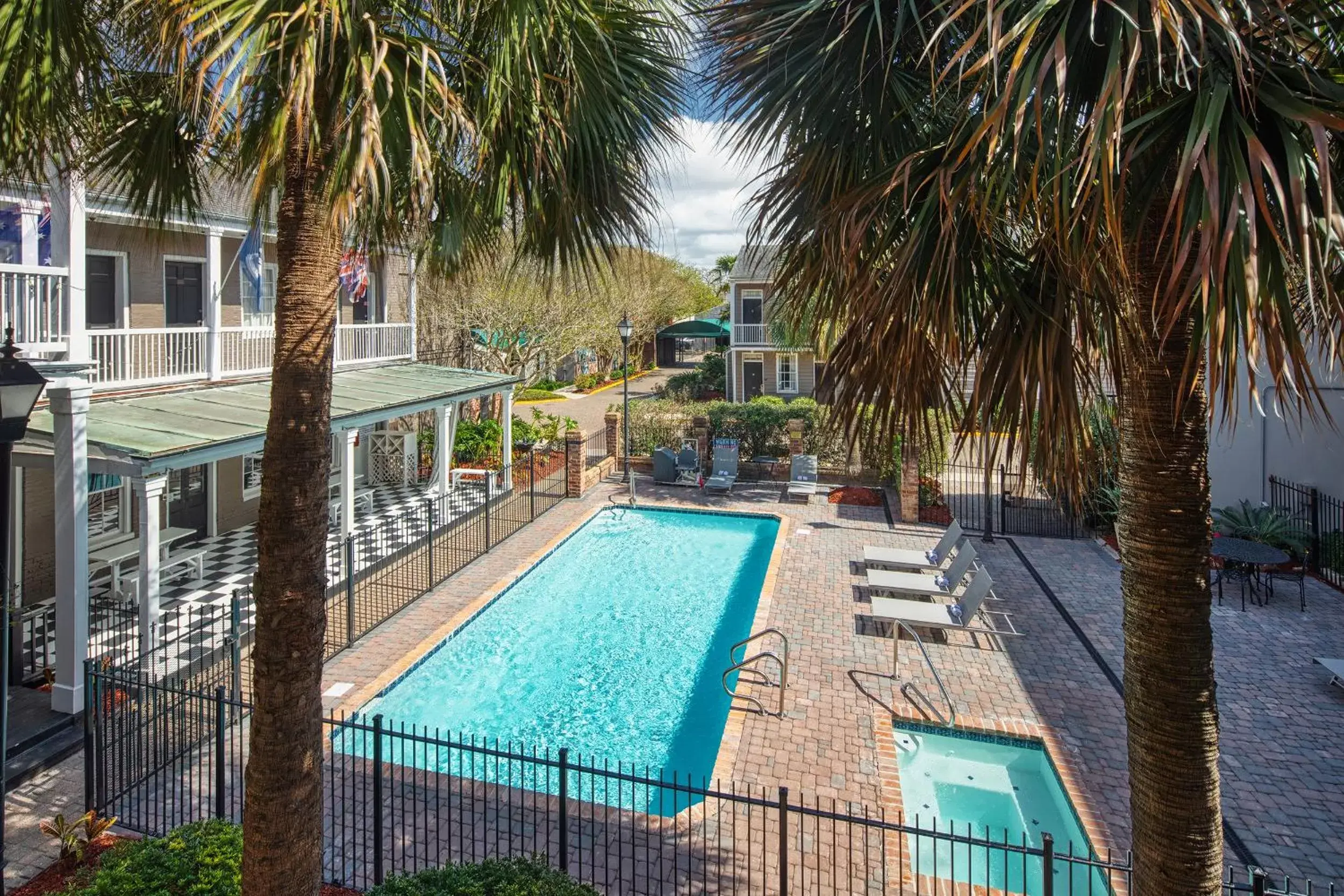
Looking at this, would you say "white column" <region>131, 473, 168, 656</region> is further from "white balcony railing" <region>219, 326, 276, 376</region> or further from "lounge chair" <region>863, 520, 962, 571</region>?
"lounge chair" <region>863, 520, 962, 571</region>

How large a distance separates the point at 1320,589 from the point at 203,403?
1751 cm

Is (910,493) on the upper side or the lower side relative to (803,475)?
lower

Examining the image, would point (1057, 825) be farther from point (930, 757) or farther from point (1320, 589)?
point (1320, 589)

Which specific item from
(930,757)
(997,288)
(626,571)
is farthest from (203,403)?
(997,288)

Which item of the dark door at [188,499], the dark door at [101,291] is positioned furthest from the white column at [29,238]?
the dark door at [188,499]

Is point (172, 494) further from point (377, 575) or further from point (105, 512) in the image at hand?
point (377, 575)

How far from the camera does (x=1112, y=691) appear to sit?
29.1 ft

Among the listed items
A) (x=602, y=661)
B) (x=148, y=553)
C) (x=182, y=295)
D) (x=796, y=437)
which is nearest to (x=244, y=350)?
(x=182, y=295)

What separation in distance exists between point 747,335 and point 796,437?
16659 millimetres

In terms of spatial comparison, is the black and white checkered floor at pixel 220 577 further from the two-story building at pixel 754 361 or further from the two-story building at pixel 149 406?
the two-story building at pixel 754 361

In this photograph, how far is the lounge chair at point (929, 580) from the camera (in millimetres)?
11586

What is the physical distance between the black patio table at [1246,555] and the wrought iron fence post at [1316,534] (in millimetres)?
1407

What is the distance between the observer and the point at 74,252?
333 inches

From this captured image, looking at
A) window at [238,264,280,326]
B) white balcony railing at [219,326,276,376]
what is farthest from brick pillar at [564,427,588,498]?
window at [238,264,280,326]
